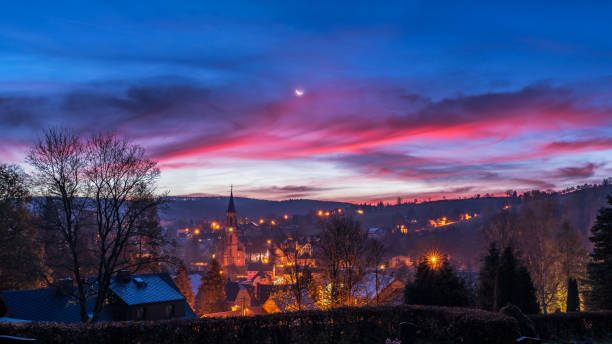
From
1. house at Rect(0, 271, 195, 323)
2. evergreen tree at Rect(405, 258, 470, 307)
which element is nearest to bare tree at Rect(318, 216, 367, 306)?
evergreen tree at Rect(405, 258, 470, 307)

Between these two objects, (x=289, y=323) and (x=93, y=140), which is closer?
(x=289, y=323)

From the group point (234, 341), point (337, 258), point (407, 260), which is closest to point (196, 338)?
point (234, 341)

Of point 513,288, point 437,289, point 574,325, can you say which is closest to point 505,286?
point 513,288

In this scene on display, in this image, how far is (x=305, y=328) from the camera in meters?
15.2

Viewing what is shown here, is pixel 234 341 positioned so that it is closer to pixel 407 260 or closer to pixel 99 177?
pixel 99 177

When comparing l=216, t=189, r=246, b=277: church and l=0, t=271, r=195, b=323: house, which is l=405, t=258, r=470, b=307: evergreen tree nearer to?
l=0, t=271, r=195, b=323: house

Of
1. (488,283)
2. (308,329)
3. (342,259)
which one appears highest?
(342,259)

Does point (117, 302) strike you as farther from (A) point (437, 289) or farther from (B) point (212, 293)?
(B) point (212, 293)

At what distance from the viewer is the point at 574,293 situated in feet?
99.2

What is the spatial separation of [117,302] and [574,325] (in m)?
27.9

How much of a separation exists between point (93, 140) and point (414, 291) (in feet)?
65.3

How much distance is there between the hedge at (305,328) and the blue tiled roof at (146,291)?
17970 mm

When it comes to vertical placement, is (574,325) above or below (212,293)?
above

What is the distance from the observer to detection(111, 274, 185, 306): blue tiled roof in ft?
96.9
